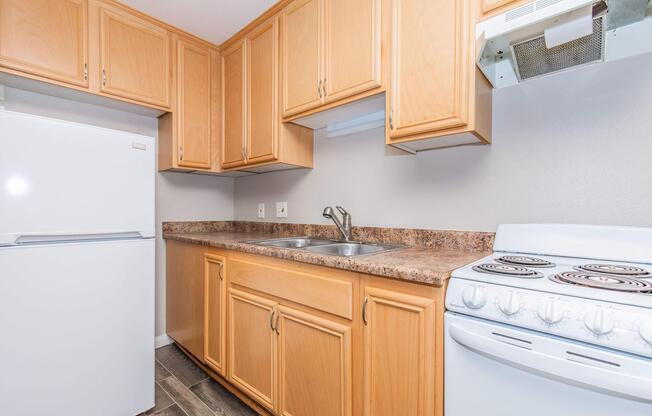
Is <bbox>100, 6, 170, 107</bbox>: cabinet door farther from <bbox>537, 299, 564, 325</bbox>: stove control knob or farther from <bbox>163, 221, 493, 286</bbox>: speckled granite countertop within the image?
<bbox>537, 299, 564, 325</bbox>: stove control knob

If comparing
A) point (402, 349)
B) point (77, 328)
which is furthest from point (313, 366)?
point (77, 328)

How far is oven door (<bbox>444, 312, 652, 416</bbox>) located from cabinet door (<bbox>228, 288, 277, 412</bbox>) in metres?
0.81

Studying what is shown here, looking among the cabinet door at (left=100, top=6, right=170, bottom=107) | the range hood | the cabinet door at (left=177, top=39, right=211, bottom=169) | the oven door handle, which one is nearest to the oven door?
the oven door handle

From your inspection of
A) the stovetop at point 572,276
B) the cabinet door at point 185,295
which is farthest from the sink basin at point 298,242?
the stovetop at point 572,276

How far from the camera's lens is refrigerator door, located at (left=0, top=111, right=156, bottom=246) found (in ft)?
4.03

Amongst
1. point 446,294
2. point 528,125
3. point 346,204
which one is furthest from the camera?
point 346,204

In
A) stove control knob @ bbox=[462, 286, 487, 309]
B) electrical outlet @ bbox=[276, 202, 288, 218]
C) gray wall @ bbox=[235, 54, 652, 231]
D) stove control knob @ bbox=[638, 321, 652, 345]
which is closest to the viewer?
stove control knob @ bbox=[638, 321, 652, 345]

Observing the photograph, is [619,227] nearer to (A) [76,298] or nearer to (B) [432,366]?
(B) [432,366]

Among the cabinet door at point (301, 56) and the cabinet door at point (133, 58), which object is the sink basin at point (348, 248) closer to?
the cabinet door at point (301, 56)

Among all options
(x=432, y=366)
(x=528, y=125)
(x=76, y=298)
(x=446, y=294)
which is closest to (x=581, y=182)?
(x=528, y=125)

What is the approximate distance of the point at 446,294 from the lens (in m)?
0.93

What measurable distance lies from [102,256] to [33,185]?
15.6 inches

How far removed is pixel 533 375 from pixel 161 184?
8.18ft

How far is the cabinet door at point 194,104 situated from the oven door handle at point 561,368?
6.74ft
